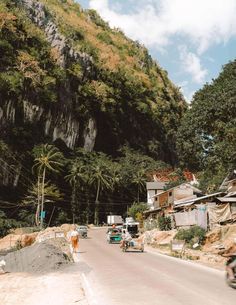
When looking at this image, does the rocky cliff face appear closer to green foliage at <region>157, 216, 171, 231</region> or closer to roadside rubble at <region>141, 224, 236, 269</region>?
green foliage at <region>157, 216, 171, 231</region>

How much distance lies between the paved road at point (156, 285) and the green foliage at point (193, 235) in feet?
34.1

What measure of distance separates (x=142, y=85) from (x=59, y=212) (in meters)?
49.7

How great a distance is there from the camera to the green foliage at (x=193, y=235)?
2915 cm

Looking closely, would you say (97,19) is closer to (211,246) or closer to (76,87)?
(76,87)

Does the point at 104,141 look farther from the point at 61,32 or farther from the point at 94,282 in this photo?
the point at 94,282

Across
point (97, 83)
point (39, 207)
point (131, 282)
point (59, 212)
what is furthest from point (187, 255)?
point (97, 83)

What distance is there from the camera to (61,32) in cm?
9694

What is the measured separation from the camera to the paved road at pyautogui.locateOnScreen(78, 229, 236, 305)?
10.6 m

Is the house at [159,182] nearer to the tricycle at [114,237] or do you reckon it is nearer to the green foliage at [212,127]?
the green foliage at [212,127]

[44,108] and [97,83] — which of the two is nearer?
[44,108]

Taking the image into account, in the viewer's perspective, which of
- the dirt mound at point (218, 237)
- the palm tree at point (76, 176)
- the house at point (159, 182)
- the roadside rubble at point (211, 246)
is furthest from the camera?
the house at point (159, 182)

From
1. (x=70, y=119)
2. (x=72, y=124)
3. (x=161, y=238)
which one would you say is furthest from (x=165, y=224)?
(x=72, y=124)

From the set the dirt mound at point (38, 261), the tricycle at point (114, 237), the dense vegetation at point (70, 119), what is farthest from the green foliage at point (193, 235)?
the dense vegetation at point (70, 119)

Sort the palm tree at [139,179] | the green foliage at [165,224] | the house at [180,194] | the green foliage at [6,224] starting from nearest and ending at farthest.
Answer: the green foliage at [165,224]
the green foliage at [6,224]
the house at [180,194]
the palm tree at [139,179]
